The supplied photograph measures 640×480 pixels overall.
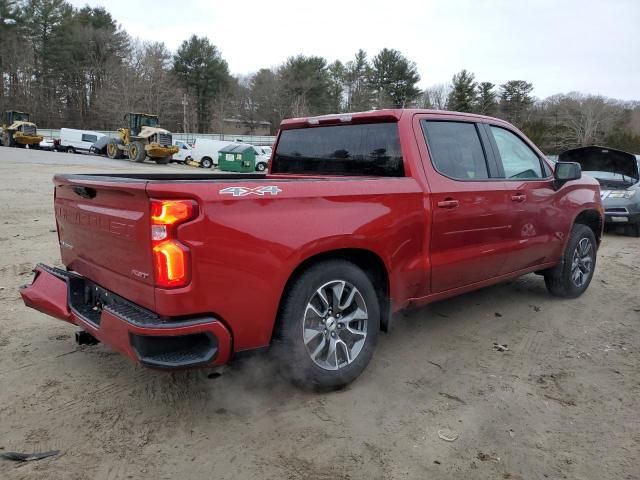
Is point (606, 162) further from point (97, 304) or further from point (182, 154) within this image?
point (182, 154)

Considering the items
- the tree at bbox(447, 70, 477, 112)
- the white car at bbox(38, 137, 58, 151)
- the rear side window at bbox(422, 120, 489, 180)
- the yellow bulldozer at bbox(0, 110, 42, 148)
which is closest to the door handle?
the rear side window at bbox(422, 120, 489, 180)

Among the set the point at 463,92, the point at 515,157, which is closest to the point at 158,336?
the point at 515,157

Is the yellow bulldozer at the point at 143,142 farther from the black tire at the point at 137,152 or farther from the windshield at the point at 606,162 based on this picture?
the windshield at the point at 606,162

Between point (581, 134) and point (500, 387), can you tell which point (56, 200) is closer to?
point (500, 387)

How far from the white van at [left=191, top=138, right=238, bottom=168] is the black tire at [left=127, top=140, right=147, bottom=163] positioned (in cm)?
396

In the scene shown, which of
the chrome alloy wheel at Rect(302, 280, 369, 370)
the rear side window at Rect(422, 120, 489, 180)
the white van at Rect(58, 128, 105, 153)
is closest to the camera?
the chrome alloy wheel at Rect(302, 280, 369, 370)

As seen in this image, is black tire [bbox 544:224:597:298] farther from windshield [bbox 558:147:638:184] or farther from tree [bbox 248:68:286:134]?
tree [bbox 248:68:286:134]

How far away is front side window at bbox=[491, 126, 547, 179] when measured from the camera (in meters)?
4.48

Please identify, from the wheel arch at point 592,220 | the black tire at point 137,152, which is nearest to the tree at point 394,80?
the black tire at point 137,152

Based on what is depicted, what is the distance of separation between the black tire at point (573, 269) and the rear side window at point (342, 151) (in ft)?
8.48

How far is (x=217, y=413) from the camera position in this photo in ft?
9.97

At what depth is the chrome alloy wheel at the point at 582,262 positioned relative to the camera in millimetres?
5395

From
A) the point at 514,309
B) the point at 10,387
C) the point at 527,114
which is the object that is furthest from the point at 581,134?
the point at 10,387

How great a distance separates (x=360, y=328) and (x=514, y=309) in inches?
97.2
